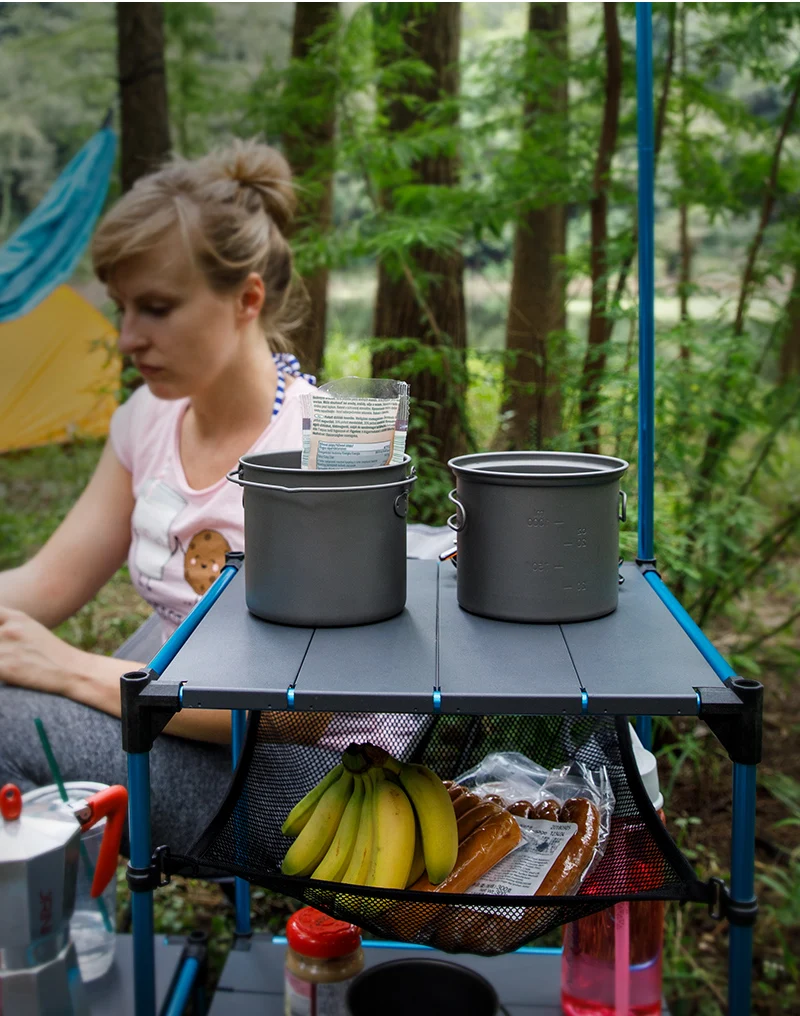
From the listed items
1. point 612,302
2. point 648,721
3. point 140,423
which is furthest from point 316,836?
point 612,302

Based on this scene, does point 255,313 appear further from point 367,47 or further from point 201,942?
point 367,47

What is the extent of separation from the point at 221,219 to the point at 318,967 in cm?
116

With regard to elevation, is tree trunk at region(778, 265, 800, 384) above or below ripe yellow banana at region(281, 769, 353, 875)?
above

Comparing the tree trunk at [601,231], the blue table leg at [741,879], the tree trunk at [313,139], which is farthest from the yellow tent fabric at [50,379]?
the blue table leg at [741,879]

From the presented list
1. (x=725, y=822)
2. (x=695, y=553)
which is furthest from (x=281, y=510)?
(x=725, y=822)

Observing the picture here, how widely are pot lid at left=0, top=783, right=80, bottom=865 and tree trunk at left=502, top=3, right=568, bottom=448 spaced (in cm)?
151

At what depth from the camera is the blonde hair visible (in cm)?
164

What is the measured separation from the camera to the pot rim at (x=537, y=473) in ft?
3.21

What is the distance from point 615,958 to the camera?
1.18 m

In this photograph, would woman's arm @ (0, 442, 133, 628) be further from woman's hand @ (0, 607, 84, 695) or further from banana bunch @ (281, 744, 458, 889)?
banana bunch @ (281, 744, 458, 889)

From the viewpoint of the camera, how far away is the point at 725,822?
2400mm

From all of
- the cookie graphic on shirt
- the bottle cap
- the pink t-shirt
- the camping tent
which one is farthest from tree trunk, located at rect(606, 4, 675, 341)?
the camping tent

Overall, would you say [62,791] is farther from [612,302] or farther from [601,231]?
[601,231]

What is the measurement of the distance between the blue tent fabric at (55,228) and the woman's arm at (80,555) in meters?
2.13
